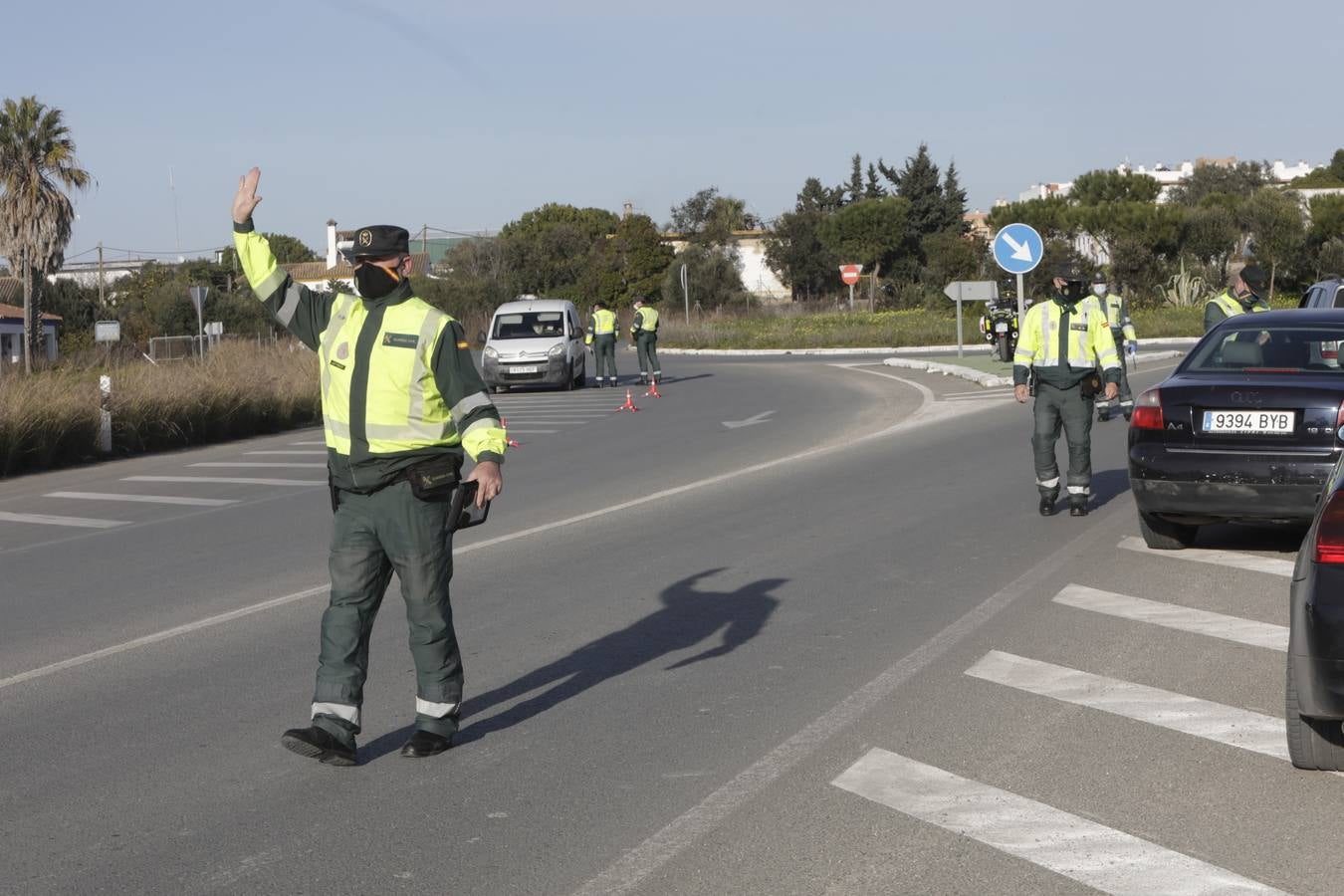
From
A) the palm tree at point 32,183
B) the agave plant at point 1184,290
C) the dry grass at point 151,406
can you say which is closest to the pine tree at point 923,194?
the agave plant at point 1184,290

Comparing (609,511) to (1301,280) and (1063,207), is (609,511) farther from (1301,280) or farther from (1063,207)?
(1063,207)

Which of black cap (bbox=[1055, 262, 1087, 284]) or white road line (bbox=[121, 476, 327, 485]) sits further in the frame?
white road line (bbox=[121, 476, 327, 485])

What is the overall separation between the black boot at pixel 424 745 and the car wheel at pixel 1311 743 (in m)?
2.95

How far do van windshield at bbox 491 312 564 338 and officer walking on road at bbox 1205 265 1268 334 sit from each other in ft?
66.0

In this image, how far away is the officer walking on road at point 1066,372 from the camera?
1205 centimetres

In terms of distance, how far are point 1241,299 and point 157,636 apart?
11411 mm

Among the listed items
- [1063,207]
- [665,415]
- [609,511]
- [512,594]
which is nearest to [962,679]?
[512,594]

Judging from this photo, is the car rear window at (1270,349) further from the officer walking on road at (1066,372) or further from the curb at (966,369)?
the curb at (966,369)

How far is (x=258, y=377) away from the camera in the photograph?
2667cm

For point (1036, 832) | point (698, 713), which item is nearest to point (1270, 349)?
point (698, 713)

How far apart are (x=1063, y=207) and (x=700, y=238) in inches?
1173

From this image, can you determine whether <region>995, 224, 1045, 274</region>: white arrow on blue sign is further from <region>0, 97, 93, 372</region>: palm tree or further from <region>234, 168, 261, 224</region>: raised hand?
<region>0, 97, 93, 372</region>: palm tree

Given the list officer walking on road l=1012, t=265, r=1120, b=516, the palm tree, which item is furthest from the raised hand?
the palm tree

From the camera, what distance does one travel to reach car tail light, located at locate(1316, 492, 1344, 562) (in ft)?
16.9
